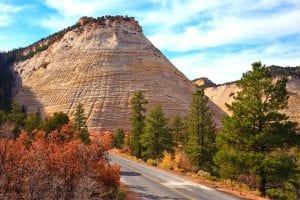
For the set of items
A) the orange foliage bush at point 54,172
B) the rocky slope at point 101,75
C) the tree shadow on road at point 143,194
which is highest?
the rocky slope at point 101,75

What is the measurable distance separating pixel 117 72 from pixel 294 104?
7383cm

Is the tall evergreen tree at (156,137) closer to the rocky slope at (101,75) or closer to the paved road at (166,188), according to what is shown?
the paved road at (166,188)

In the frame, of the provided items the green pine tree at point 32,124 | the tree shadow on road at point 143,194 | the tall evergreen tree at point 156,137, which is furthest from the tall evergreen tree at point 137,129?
the tree shadow on road at point 143,194

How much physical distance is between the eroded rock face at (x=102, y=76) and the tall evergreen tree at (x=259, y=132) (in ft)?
213

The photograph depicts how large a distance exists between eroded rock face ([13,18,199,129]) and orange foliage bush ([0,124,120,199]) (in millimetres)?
75072

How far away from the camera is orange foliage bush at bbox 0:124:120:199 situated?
12656mm

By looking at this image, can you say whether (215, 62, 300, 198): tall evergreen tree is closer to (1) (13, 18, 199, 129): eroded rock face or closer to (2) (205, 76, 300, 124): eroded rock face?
(1) (13, 18, 199, 129): eroded rock face

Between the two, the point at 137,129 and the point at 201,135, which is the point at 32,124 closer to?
the point at 137,129

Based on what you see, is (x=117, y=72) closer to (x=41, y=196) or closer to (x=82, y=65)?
(x=82, y=65)

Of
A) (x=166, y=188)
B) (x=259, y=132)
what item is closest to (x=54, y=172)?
(x=166, y=188)

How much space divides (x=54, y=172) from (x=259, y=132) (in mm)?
16874

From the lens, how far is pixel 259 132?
2888 cm

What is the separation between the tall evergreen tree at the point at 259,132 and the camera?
91.0ft

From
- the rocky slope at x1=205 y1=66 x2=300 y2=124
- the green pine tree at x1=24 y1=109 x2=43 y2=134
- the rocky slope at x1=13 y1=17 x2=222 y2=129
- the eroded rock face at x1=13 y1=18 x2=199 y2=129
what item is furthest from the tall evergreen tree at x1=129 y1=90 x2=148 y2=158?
the rocky slope at x1=205 y1=66 x2=300 y2=124
